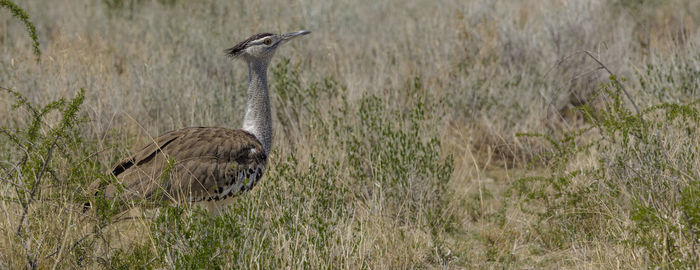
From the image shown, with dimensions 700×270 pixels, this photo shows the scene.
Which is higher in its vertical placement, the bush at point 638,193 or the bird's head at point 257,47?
the bird's head at point 257,47

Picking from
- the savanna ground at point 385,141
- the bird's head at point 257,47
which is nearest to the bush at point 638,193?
the savanna ground at point 385,141

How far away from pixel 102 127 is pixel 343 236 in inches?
99.2

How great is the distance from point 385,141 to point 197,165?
4.25ft

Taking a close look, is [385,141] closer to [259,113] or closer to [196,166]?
[259,113]

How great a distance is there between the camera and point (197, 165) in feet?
11.7

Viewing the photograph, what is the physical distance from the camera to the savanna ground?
3.03 meters

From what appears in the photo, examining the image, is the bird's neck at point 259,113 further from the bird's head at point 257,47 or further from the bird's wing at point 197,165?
the bird's wing at point 197,165

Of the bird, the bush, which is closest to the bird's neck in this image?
the bird

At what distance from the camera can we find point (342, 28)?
326 inches

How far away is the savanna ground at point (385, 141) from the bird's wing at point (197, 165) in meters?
0.13

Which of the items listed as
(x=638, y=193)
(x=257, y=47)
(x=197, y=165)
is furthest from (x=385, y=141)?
(x=638, y=193)

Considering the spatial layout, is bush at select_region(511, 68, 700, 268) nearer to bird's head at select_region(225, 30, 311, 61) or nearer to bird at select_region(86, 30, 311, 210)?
bird at select_region(86, 30, 311, 210)

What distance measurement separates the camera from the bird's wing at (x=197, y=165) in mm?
3451

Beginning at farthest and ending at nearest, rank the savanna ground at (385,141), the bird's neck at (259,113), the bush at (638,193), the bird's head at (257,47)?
1. the bird's head at (257,47)
2. the bird's neck at (259,113)
3. the savanna ground at (385,141)
4. the bush at (638,193)
